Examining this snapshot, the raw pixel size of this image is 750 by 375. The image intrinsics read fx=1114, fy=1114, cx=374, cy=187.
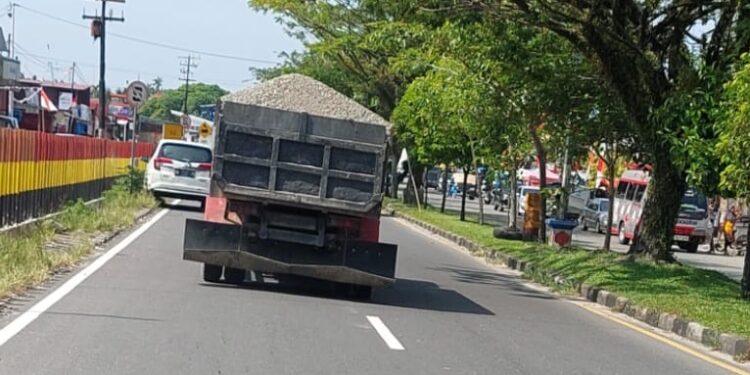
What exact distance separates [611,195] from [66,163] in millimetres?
12134

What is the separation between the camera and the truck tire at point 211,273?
46.9 feet

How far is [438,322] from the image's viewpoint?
41.0 feet

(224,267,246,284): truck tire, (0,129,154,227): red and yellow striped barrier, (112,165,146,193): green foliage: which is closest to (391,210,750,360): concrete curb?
(224,267,246,284): truck tire

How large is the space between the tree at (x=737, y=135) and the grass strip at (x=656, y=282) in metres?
1.64

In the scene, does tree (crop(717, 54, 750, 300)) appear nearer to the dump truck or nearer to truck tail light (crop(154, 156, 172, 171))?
the dump truck

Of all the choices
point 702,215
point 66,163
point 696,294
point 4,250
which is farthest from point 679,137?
point 702,215

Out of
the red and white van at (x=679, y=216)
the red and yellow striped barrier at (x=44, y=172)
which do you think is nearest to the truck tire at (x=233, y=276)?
the red and yellow striped barrier at (x=44, y=172)

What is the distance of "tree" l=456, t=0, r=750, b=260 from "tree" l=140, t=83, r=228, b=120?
121m

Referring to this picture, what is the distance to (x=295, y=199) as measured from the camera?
43.2ft

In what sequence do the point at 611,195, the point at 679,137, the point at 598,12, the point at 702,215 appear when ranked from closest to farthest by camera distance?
the point at 679,137, the point at 598,12, the point at 611,195, the point at 702,215

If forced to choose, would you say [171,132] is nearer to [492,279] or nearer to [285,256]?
[492,279]

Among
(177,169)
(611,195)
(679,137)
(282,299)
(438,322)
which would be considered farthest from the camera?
(177,169)

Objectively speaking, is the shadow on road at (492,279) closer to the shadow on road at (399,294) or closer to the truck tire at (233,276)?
the shadow on road at (399,294)

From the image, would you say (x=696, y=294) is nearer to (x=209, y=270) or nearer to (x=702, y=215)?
(x=209, y=270)
